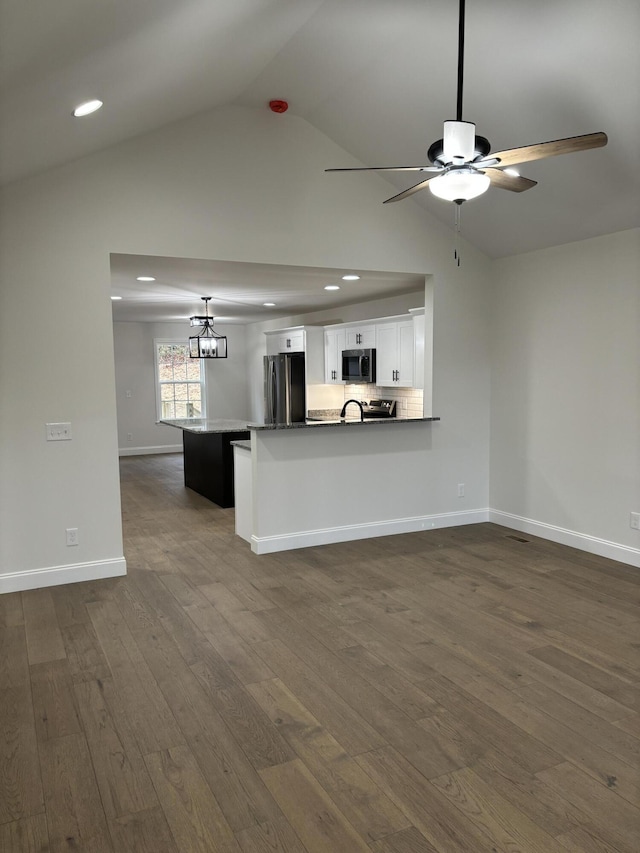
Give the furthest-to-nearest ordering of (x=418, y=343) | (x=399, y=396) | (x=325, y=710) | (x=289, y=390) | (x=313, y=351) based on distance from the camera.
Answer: (x=313, y=351) → (x=289, y=390) → (x=399, y=396) → (x=418, y=343) → (x=325, y=710)

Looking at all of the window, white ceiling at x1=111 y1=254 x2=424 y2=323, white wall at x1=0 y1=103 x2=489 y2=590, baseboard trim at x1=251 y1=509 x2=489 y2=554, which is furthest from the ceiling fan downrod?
the window

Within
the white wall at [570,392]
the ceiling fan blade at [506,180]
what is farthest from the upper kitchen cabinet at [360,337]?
the ceiling fan blade at [506,180]

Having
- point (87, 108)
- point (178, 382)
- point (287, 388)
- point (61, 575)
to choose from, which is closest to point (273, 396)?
point (287, 388)

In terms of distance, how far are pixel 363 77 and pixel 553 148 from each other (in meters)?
2.02

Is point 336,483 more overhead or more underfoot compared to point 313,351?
more underfoot

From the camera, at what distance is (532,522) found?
217 inches

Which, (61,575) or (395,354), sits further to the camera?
→ (395,354)

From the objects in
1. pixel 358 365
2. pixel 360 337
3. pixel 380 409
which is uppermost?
pixel 360 337

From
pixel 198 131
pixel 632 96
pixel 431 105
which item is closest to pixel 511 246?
pixel 431 105

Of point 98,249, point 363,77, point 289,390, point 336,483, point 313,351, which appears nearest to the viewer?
point 363,77

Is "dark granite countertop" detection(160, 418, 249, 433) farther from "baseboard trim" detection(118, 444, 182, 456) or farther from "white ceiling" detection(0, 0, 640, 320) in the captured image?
"baseboard trim" detection(118, 444, 182, 456)

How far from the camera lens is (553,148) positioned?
2562 mm

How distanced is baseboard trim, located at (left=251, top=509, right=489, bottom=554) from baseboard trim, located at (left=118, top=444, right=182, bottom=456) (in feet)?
21.3

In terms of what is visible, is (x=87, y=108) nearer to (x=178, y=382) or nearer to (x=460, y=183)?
(x=460, y=183)
